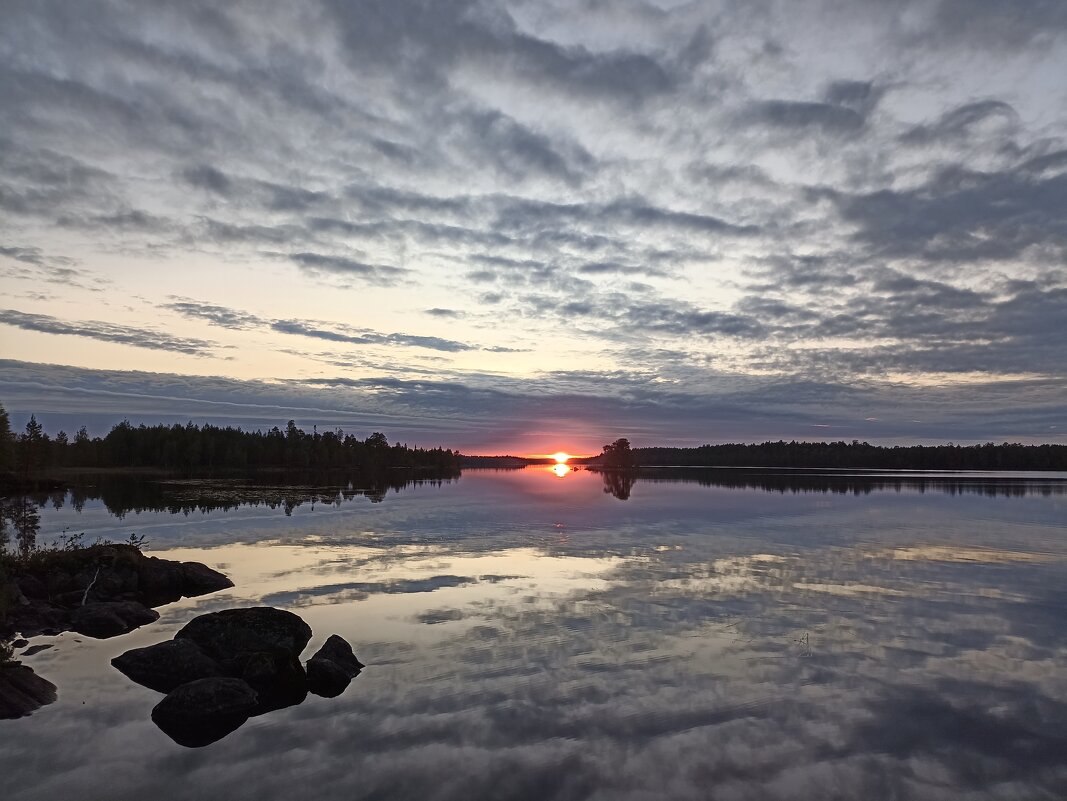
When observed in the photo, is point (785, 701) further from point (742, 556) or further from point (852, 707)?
point (742, 556)

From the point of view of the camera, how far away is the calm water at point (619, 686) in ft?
36.8

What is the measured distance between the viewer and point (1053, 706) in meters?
14.2

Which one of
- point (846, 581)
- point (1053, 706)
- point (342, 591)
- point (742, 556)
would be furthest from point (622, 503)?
point (1053, 706)

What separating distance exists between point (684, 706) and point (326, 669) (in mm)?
8244

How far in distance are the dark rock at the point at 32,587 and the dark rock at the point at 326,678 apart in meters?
15.1

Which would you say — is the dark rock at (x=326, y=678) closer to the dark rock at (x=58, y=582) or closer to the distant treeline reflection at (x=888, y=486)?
the dark rock at (x=58, y=582)

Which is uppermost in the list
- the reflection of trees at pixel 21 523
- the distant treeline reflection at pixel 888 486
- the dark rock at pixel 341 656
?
the distant treeline reflection at pixel 888 486

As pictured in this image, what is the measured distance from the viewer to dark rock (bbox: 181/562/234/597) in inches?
1013

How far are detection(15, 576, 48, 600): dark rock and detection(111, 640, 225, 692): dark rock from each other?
10.8 metres

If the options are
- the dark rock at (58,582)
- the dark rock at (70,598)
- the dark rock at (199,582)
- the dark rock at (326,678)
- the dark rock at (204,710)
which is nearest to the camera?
the dark rock at (204,710)

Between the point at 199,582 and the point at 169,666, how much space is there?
432 inches

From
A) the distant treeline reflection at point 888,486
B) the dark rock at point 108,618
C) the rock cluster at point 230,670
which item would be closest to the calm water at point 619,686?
the rock cluster at point 230,670

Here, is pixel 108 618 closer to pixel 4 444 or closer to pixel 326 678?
pixel 326 678

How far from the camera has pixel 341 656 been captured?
1625 centimetres
